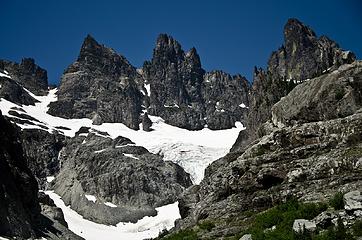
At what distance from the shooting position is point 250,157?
3500 centimetres

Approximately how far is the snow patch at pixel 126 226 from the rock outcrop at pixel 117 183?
303 centimetres

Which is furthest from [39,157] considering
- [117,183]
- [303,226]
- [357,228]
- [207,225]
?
[357,228]

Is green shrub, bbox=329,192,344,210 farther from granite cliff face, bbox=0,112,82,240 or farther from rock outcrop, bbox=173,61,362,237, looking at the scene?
granite cliff face, bbox=0,112,82,240

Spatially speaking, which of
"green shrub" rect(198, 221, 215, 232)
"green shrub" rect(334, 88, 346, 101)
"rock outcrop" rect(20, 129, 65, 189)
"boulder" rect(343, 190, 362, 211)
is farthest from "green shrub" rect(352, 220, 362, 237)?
"rock outcrop" rect(20, 129, 65, 189)

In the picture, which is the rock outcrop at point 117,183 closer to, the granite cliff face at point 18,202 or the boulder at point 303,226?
the granite cliff face at point 18,202

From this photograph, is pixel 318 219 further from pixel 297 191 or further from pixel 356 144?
pixel 356 144

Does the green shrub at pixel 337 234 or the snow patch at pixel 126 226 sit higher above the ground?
the snow patch at pixel 126 226

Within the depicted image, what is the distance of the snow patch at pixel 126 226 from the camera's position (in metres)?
129

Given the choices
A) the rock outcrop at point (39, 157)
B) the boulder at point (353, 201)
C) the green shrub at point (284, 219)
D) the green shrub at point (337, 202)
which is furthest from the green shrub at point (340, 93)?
the rock outcrop at point (39, 157)

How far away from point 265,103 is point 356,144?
90.0 meters

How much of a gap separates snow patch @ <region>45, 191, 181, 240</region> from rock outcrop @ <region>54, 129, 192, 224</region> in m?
3.03

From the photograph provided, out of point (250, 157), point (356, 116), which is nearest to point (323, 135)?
point (356, 116)

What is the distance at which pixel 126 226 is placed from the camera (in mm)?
142500

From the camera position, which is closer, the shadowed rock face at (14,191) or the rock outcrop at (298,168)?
the rock outcrop at (298,168)
